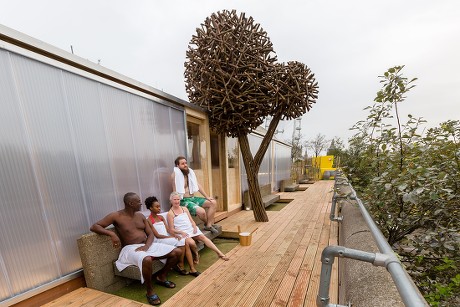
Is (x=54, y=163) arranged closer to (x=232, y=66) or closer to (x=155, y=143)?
(x=155, y=143)

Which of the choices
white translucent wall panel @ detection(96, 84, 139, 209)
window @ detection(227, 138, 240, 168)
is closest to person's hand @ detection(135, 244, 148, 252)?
white translucent wall panel @ detection(96, 84, 139, 209)

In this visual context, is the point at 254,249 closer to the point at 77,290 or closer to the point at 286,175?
the point at 77,290

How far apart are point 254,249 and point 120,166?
233cm

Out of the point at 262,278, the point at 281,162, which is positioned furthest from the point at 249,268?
the point at 281,162

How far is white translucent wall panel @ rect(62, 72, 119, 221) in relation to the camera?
7.45ft

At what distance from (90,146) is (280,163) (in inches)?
382

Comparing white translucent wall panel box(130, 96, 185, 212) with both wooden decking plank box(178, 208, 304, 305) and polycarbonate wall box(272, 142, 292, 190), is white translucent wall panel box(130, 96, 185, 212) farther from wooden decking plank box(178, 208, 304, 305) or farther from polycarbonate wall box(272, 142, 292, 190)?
polycarbonate wall box(272, 142, 292, 190)

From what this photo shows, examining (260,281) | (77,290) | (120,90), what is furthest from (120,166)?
(260,281)

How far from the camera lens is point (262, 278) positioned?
7.50ft

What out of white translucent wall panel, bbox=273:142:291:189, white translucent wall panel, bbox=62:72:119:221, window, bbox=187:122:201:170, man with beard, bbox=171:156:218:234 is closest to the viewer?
white translucent wall panel, bbox=62:72:119:221

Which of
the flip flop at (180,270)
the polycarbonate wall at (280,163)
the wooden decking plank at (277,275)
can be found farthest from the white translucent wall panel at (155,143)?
the polycarbonate wall at (280,163)

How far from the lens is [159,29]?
247 inches

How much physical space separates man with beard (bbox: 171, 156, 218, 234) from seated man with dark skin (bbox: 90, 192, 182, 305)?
0.93 metres

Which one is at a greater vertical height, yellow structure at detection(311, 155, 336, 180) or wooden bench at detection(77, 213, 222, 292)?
wooden bench at detection(77, 213, 222, 292)
